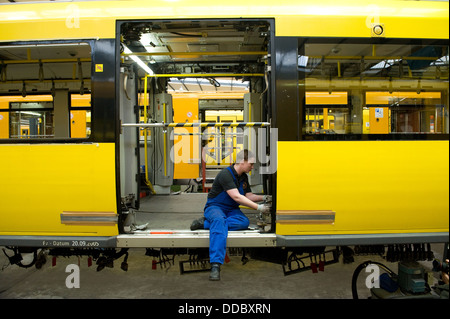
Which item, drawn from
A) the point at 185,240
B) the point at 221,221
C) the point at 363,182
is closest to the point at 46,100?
the point at 185,240

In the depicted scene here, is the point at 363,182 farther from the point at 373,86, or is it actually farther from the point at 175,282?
the point at 175,282

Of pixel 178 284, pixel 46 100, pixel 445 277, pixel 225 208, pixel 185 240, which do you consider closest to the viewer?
pixel 445 277

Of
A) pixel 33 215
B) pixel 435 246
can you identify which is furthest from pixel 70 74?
pixel 435 246

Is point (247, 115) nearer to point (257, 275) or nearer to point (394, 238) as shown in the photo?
point (257, 275)

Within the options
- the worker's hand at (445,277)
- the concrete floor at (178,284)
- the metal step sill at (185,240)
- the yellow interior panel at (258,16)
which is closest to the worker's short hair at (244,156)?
the metal step sill at (185,240)

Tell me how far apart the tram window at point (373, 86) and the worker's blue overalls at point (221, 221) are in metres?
1.24

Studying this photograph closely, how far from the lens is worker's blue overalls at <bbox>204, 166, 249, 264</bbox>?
3199 mm

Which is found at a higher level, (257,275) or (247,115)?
(247,115)

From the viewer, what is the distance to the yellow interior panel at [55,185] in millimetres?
3174

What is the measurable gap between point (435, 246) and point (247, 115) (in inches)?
150

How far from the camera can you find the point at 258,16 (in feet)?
10.4

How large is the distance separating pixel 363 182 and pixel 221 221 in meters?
1.49

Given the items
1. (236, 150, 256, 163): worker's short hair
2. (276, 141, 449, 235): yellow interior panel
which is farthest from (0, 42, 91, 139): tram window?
(276, 141, 449, 235): yellow interior panel

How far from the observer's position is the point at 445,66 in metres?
3.37
